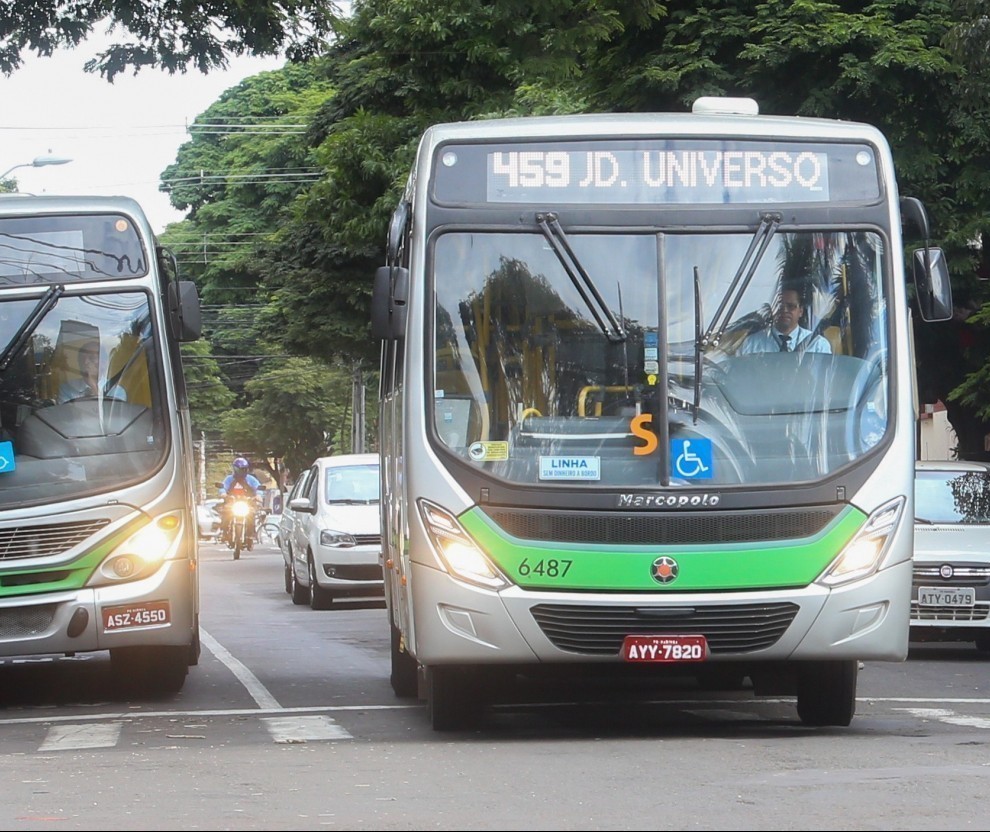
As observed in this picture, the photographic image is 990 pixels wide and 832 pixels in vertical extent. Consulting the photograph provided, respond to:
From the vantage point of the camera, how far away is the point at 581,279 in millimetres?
10336

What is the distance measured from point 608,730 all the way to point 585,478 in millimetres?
1656

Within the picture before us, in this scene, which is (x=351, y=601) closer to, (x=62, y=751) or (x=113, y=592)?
(x=113, y=592)

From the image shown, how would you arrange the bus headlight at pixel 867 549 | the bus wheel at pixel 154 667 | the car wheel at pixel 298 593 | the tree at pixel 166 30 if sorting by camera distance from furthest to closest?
the car wheel at pixel 298 593 → the tree at pixel 166 30 → the bus wheel at pixel 154 667 → the bus headlight at pixel 867 549

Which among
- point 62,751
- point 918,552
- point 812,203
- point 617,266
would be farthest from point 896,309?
point 918,552

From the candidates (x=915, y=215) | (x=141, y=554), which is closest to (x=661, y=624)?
(x=915, y=215)

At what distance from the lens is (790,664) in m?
10.8

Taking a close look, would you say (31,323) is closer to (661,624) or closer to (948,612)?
(661,624)

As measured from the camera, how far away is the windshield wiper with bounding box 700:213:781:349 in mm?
10297

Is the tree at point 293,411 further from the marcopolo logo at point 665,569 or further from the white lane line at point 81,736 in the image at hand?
the marcopolo logo at point 665,569

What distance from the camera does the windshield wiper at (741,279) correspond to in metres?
10.3

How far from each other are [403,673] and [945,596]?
525 centimetres

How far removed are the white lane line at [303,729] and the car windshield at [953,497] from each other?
291 inches

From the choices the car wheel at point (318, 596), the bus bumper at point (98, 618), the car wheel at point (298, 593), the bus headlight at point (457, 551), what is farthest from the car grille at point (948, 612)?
the car wheel at point (298, 593)

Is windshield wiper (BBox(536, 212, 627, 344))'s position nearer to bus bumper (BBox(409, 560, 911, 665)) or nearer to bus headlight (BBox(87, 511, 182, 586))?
bus bumper (BBox(409, 560, 911, 665))
